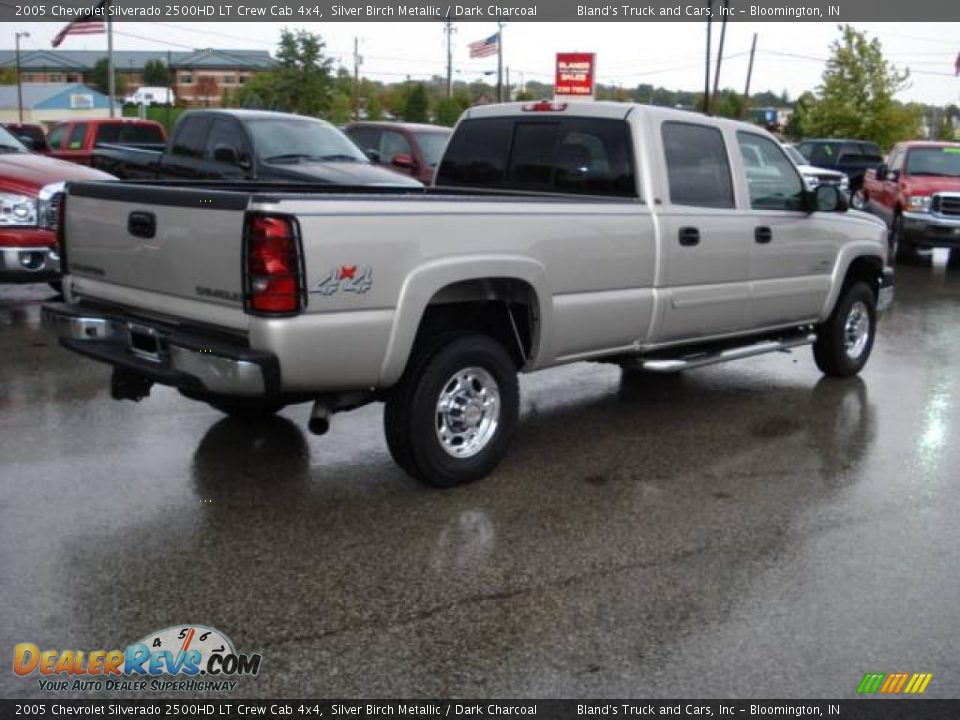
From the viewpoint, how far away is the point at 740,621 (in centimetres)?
390

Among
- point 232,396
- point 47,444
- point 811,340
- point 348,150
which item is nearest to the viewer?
point 232,396

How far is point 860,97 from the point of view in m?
45.7

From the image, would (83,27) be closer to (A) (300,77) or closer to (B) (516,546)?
(A) (300,77)

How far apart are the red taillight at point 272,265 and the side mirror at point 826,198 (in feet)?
14.2

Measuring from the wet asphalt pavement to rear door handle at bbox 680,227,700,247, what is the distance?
46.4 inches

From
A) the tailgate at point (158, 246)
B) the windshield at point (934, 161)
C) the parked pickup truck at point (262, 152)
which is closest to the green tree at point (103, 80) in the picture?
the parked pickup truck at point (262, 152)

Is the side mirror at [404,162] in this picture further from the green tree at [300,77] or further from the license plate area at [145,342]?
the green tree at [300,77]

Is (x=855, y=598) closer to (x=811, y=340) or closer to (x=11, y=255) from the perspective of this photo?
(x=811, y=340)

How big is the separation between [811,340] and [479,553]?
157 inches

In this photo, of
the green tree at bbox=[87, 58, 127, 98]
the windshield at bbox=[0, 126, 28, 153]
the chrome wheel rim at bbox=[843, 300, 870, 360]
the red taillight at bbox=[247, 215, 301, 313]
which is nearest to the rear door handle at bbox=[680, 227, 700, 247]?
the chrome wheel rim at bbox=[843, 300, 870, 360]

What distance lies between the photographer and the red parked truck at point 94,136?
57.7 feet

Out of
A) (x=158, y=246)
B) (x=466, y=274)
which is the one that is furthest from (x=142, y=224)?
(x=466, y=274)

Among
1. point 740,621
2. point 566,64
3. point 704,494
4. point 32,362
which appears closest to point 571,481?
point 704,494

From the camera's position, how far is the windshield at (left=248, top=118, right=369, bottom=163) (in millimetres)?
12273
